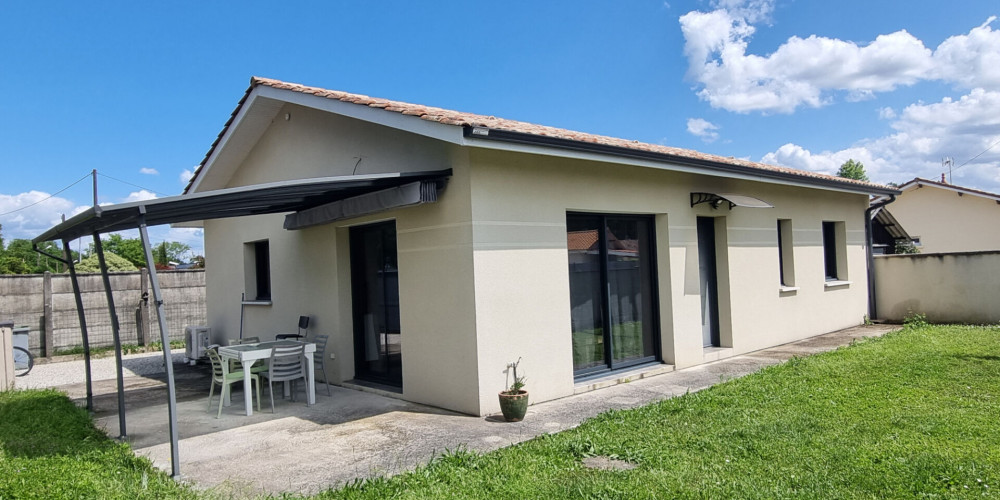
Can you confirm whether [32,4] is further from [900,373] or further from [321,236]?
[900,373]

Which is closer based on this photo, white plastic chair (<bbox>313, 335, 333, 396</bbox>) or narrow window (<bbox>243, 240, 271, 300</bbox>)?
white plastic chair (<bbox>313, 335, 333, 396</bbox>)

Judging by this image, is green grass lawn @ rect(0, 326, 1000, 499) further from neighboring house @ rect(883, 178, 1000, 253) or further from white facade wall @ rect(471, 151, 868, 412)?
neighboring house @ rect(883, 178, 1000, 253)

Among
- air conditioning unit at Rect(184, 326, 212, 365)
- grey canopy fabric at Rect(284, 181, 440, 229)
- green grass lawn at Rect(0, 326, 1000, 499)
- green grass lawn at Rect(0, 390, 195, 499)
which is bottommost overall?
green grass lawn at Rect(0, 326, 1000, 499)

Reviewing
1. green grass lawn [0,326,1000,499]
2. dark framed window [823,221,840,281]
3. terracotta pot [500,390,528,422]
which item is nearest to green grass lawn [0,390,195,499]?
green grass lawn [0,326,1000,499]

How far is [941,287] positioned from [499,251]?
11.9 m

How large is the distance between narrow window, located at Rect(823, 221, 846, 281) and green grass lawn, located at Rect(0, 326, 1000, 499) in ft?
20.2

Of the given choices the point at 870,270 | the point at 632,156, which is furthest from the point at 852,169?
the point at 632,156

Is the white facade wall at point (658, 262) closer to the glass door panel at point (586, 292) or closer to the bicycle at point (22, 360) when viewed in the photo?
the glass door panel at point (586, 292)

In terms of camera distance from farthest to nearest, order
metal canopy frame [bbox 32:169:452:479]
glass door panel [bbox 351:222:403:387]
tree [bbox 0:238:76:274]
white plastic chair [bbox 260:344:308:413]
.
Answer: tree [bbox 0:238:76:274]
glass door panel [bbox 351:222:403:387]
white plastic chair [bbox 260:344:308:413]
metal canopy frame [bbox 32:169:452:479]

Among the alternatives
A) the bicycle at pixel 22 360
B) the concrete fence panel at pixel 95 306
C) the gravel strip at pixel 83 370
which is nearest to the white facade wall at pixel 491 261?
the gravel strip at pixel 83 370

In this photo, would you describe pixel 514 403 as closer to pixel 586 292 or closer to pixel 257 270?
pixel 586 292

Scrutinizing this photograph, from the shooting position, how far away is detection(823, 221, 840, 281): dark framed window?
1342 cm

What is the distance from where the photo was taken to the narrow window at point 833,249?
13398mm

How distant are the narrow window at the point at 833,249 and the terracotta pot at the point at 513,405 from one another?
10081 mm
